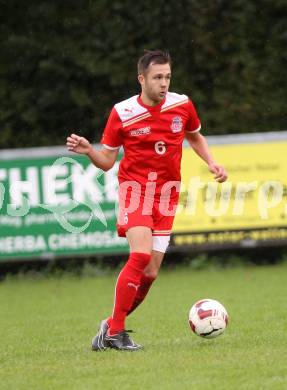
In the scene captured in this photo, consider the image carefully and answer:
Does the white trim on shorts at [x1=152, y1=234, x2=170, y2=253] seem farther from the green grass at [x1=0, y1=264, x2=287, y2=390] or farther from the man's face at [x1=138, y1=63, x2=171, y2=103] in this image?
the man's face at [x1=138, y1=63, x2=171, y2=103]

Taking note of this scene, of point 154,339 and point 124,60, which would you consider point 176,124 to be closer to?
point 154,339

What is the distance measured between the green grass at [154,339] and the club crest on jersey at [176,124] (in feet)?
Answer: 5.02

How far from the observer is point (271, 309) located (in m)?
10.3

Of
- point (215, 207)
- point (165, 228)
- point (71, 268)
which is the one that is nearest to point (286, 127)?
point (215, 207)

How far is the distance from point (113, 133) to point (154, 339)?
175 cm

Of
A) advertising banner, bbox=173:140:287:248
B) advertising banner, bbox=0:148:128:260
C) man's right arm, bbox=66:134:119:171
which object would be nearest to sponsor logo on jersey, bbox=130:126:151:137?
man's right arm, bbox=66:134:119:171

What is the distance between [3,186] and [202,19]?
4.80 m

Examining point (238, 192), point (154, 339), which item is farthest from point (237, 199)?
point (154, 339)

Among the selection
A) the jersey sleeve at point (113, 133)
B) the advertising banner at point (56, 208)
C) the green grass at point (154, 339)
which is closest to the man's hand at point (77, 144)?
the jersey sleeve at point (113, 133)

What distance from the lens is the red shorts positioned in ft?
24.3

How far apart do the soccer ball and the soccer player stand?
42 cm

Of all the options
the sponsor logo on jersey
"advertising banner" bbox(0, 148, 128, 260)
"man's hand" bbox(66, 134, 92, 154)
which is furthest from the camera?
"advertising banner" bbox(0, 148, 128, 260)

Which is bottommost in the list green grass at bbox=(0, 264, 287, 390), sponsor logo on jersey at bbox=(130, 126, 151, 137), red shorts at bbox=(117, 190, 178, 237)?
green grass at bbox=(0, 264, 287, 390)

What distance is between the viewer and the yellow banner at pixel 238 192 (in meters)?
14.9
